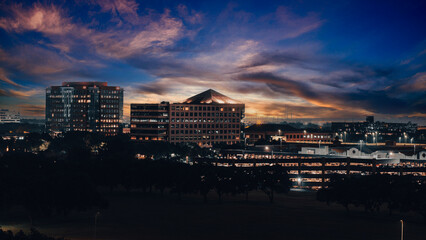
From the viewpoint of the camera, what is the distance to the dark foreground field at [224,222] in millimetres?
71688

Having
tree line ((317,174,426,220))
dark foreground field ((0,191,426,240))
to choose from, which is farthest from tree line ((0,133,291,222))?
tree line ((317,174,426,220))

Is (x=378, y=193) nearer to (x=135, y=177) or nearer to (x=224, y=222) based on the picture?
(x=224, y=222)

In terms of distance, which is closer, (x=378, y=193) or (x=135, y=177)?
(x=378, y=193)

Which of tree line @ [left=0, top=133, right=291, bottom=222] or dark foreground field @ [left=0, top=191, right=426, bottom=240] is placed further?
→ tree line @ [left=0, top=133, right=291, bottom=222]

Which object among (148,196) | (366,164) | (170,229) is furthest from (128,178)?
(366,164)

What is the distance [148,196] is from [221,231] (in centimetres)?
4350

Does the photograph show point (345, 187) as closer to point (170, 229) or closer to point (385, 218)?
point (385, 218)

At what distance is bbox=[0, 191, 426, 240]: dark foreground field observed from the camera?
71688mm

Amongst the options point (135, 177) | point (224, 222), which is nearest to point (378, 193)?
point (224, 222)

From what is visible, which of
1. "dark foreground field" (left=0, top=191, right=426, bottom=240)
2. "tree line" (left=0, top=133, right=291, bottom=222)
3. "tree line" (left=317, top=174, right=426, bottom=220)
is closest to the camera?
"dark foreground field" (left=0, top=191, right=426, bottom=240)

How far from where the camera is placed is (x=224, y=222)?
3243 inches

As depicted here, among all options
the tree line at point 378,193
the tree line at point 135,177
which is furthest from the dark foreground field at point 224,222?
the tree line at point 135,177

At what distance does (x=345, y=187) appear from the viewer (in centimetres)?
9531

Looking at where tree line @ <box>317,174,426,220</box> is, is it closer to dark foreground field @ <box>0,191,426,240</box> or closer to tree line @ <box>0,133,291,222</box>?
dark foreground field @ <box>0,191,426,240</box>
